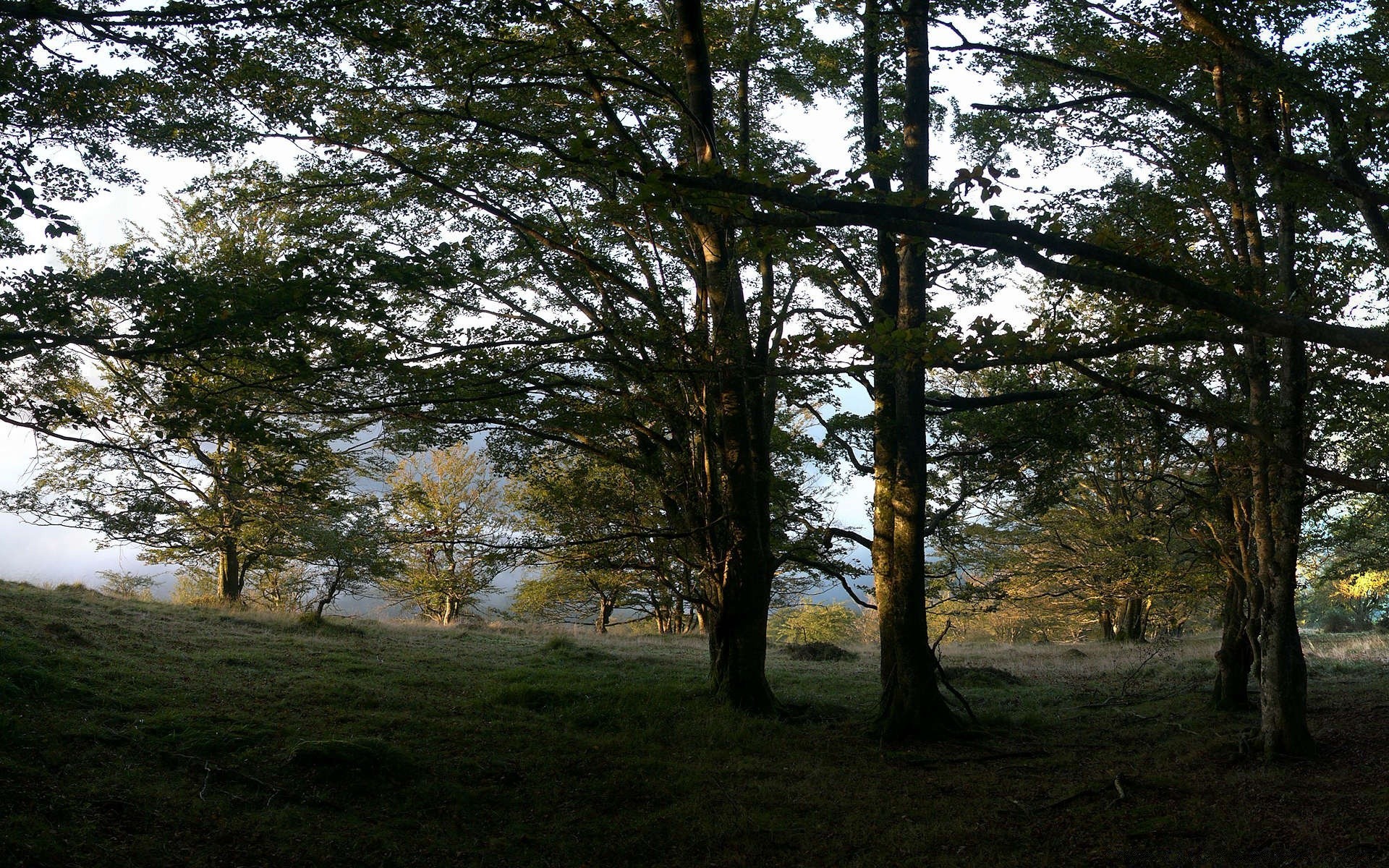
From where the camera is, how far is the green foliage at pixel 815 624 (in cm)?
5219

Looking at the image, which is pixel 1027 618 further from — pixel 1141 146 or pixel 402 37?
pixel 402 37

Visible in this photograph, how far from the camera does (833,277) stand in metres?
12.4

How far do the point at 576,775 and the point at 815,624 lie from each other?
4633 cm

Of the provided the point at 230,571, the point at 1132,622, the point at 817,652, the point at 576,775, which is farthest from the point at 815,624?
the point at 576,775

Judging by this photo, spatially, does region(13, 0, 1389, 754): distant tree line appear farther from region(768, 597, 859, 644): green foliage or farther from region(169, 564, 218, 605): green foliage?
region(768, 597, 859, 644): green foliage

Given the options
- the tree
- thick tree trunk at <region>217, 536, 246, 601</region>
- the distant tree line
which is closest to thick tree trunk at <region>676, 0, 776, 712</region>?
the distant tree line

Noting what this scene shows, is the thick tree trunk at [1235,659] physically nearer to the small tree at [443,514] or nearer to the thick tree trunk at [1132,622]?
the thick tree trunk at [1132,622]

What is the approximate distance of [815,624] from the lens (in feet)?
173

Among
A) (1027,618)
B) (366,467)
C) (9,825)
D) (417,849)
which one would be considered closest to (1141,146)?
(417,849)

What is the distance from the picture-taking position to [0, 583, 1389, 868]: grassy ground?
6223 millimetres

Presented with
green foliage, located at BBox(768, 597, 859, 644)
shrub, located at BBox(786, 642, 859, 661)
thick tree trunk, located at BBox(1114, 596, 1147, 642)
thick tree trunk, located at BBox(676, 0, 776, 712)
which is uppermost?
thick tree trunk, located at BBox(676, 0, 776, 712)

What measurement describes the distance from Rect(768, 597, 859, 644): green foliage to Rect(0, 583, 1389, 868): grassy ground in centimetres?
4000

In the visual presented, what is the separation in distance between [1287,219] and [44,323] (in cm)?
1196

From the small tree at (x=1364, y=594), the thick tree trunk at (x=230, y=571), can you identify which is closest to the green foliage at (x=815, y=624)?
the small tree at (x=1364, y=594)
